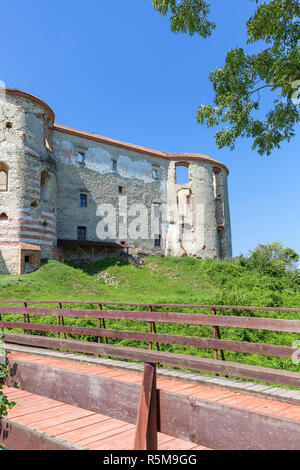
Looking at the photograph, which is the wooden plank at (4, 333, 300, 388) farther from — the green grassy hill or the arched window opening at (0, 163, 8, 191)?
the arched window opening at (0, 163, 8, 191)

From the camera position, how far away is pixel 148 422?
1.59 metres

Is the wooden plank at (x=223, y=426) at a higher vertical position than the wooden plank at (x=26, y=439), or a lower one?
higher

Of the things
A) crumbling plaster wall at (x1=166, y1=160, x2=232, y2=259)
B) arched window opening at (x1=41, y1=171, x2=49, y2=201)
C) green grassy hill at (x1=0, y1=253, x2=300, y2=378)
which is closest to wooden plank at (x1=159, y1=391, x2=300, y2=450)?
green grassy hill at (x1=0, y1=253, x2=300, y2=378)

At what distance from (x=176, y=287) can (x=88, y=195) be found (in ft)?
36.0

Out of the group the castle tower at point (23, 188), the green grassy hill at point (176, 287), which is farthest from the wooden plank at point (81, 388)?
the castle tower at point (23, 188)

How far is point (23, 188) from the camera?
22.7 m

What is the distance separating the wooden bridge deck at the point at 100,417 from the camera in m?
3.09

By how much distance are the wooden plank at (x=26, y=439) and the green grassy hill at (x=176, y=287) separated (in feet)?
26.6

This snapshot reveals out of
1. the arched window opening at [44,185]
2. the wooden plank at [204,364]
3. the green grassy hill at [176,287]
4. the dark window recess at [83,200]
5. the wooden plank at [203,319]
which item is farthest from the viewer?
the dark window recess at [83,200]

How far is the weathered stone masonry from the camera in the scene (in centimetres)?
2264

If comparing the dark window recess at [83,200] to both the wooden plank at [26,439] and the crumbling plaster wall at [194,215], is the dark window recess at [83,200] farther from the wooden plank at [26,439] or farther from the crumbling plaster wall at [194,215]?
the wooden plank at [26,439]

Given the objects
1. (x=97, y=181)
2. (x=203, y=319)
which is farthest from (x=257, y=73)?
(x=97, y=181)
